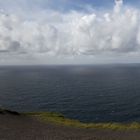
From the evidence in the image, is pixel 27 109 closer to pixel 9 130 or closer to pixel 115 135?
pixel 9 130

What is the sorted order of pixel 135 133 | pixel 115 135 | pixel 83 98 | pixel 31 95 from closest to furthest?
pixel 115 135, pixel 135 133, pixel 83 98, pixel 31 95

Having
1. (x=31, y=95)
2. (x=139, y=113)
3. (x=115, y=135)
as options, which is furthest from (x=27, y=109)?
(x=115, y=135)

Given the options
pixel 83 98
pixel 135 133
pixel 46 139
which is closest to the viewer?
pixel 46 139

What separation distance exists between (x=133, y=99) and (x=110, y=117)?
1504 inches

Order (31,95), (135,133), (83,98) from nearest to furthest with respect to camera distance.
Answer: (135,133) < (83,98) < (31,95)

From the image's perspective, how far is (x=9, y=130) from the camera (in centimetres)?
4972

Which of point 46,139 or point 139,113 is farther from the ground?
point 46,139

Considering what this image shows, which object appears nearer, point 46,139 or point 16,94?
point 46,139

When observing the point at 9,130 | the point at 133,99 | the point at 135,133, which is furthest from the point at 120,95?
the point at 9,130

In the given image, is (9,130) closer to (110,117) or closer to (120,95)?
(110,117)

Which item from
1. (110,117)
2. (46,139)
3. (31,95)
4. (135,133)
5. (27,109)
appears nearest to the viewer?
(46,139)

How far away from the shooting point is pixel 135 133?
52938 millimetres

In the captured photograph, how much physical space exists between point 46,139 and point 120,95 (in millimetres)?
109213

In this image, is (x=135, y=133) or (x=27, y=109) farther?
(x=27, y=109)
